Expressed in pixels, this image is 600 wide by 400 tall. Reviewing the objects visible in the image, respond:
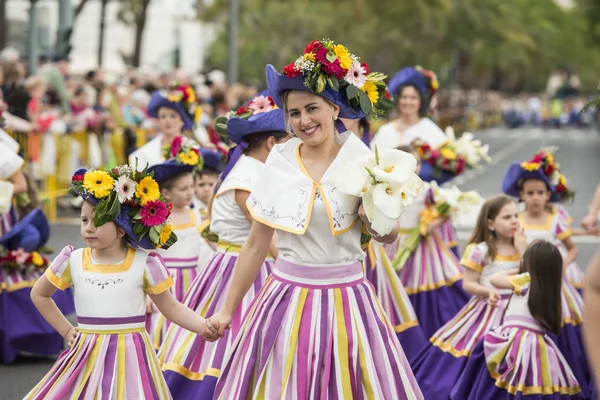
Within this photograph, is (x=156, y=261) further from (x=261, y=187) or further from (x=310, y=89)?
(x=310, y=89)

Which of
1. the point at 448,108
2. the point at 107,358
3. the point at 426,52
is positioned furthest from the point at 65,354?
the point at 426,52

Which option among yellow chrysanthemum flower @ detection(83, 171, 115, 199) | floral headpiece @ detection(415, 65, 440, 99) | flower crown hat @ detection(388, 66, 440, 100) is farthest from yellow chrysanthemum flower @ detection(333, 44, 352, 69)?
floral headpiece @ detection(415, 65, 440, 99)

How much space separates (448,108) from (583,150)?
10.6 m

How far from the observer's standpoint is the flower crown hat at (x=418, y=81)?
10.6 m

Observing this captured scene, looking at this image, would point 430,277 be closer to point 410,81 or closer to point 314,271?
point 410,81

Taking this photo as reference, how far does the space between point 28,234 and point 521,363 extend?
386 cm

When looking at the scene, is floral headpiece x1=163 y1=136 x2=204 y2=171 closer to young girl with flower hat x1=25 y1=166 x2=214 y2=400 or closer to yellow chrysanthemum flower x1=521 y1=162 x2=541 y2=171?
young girl with flower hat x1=25 y1=166 x2=214 y2=400

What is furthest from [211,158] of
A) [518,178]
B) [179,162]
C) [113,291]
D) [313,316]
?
[313,316]

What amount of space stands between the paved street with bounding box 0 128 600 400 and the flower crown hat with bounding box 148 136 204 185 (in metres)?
1.74

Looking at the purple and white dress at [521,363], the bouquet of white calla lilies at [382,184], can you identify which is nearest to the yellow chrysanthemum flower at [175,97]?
the purple and white dress at [521,363]

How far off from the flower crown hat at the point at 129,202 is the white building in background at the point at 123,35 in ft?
52.4

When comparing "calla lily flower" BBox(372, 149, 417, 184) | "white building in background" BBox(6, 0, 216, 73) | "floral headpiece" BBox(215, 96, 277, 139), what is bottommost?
"calla lily flower" BBox(372, 149, 417, 184)

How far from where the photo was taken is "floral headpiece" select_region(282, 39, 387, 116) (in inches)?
219

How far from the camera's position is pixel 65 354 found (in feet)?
19.3
